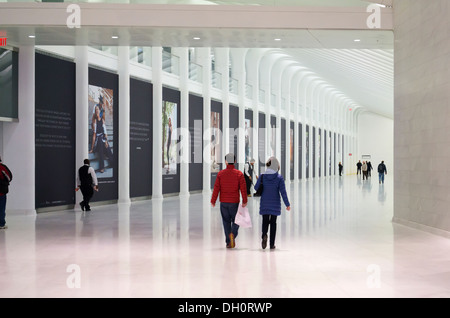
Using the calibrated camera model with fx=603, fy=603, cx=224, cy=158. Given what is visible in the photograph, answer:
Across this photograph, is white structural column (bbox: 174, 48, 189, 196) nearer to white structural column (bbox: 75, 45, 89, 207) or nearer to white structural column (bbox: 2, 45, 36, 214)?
white structural column (bbox: 75, 45, 89, 207)

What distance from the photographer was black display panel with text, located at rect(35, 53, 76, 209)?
16703mm

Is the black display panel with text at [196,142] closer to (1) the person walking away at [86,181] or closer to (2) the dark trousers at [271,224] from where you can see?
(1) the person walking away at [86,181]

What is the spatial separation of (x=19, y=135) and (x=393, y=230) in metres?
9.79

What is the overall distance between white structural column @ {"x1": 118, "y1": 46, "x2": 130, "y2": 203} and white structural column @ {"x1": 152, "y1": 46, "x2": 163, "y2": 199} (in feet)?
7.30

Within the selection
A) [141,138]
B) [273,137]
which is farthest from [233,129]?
[141,138]

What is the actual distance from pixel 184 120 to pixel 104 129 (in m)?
6.05

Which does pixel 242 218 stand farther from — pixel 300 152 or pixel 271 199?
pixel 300 152

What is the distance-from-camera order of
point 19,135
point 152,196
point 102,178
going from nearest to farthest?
point 19,135
point 102,178
point 152,196

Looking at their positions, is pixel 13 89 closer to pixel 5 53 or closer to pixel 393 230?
pixel 5 53

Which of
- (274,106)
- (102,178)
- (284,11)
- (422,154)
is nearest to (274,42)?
(284,11)

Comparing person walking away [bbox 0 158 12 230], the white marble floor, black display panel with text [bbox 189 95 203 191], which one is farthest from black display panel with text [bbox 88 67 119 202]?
black display panel with text [bbox 189 95 203 191]

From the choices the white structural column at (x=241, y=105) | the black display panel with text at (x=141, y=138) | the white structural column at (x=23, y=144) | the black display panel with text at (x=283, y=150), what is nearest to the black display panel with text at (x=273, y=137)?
the black display panel with text at (x=283, y=150)

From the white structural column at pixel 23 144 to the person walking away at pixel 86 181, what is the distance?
1.69 m
